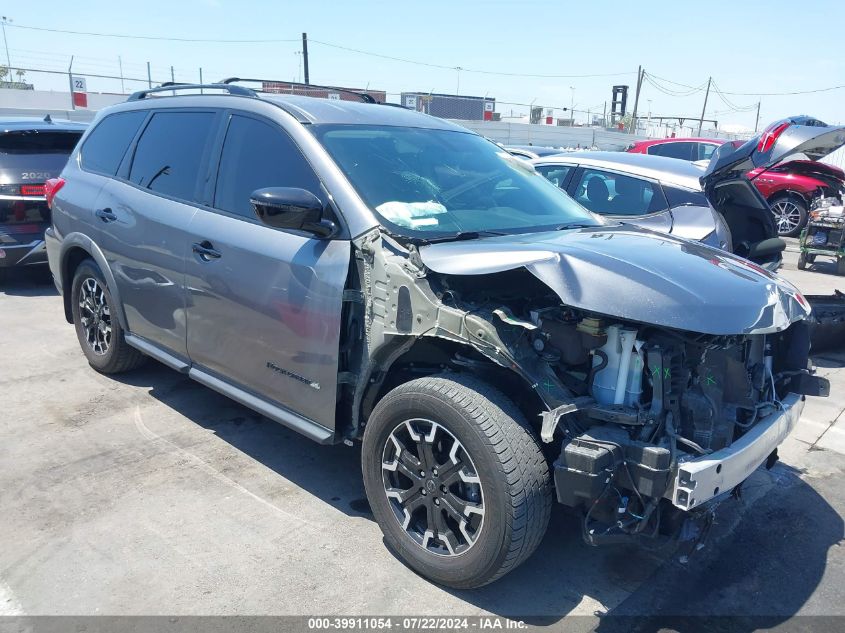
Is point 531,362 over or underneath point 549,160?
underneath

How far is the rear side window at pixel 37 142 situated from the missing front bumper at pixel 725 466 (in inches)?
314

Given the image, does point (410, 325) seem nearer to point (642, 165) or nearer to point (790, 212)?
point (642, 165)

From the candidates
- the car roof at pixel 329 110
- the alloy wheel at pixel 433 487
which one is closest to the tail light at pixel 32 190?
the car roof at pixel 329 110

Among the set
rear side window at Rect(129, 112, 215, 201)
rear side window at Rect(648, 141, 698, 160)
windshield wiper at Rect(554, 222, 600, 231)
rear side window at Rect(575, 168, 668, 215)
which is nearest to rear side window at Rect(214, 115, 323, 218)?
rear side window at Rect(129, 112, 215, 201)

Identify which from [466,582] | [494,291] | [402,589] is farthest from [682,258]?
[402,589]

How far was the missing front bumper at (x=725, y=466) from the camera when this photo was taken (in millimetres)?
2512

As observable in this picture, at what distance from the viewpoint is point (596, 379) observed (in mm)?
2814

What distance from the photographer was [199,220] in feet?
13.1

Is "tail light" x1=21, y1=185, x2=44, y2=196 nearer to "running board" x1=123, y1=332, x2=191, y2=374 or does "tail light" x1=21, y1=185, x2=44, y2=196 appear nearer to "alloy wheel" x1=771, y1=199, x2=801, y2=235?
"running board" x1=123, y1=332, x2=191, y2=374

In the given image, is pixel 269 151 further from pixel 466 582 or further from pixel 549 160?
pixel 549 160

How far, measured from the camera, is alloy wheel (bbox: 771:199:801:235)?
13766 millimetres

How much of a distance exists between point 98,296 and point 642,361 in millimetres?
4141

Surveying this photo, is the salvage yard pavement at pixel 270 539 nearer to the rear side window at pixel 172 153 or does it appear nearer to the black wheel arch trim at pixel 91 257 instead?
the black wheel arch trim at pixel 91 257

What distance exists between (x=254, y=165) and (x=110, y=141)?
6.45 feet
